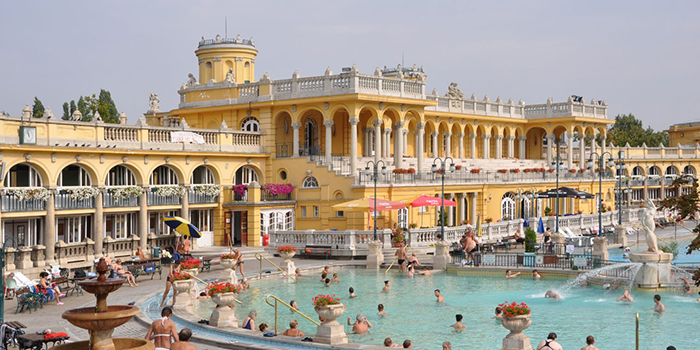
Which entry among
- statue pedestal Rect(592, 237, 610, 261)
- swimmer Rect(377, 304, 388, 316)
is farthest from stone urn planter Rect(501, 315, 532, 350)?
statue pedestal Rect(592, 237, 610, 261)

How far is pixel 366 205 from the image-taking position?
38938 mm

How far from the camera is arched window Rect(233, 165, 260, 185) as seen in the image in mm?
44812

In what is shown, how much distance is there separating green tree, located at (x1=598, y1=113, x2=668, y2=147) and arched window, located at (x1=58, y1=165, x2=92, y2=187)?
74.9 metres

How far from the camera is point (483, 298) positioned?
89.2 ft

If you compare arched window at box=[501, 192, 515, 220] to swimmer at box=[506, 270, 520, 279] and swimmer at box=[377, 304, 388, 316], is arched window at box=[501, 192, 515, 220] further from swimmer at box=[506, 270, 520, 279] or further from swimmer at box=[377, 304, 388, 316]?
swimmer at box=[377, 304, 388, 316]

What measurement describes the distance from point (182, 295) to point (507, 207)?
3372 centimetres

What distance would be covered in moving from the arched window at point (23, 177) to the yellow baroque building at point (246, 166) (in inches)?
1.7

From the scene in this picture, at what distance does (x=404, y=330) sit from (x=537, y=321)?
3.90 m

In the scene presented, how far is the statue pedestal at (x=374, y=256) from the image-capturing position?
34.7 m

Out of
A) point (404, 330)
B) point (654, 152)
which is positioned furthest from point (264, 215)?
point (654, 152)

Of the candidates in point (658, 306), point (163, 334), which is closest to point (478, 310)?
point (658, 306)

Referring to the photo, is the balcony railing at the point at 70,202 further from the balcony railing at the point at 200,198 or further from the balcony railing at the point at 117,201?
the balcony railing at the point at 200,198

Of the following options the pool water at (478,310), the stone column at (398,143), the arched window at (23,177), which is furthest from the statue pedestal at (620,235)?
the arched window at (23,177)

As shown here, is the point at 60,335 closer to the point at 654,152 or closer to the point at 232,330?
the point at 232,330
